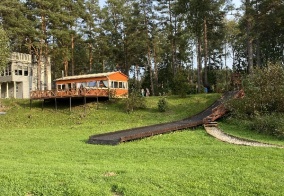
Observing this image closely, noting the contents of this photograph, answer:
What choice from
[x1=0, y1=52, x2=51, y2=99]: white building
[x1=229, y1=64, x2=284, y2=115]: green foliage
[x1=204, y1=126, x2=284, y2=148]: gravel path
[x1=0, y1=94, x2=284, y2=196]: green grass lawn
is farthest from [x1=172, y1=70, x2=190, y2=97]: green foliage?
[x1=0, y1=52, x2=51, y2=99]: white building

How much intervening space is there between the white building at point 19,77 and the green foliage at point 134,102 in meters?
15.9

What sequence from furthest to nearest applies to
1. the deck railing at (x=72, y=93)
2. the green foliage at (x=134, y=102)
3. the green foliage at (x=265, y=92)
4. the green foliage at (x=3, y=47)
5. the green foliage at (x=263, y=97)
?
the green foliage at (x=3, y=47)
the deck railing at (x=72, y=93)
the green foliage at (x=134, y=102)
the green foliage at (x=265, y=92)
the green foliage at (x=263, y=97)

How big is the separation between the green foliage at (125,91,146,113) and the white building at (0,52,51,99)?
15.9 m

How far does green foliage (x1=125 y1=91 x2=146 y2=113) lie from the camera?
929 inches

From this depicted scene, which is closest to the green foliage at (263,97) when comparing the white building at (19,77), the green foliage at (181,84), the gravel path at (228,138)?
the gravel path at (228,138)

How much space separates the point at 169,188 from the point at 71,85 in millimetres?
24205

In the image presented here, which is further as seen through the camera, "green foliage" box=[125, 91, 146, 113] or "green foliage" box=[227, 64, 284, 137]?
"green foliage" box=[125, 91, 146, 113]

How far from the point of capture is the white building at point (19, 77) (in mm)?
35594

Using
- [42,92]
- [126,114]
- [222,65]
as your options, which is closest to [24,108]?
[42,92]

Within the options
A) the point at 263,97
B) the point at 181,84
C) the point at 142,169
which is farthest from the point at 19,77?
the point at 142,169

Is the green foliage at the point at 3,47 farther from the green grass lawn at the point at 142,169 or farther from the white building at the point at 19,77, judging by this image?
the green grass lawn at the point at 142,169

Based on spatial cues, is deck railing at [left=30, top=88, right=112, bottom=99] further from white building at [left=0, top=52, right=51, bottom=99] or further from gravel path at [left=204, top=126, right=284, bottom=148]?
gravel path at [left=204, top=126, right=284, bottom=148]

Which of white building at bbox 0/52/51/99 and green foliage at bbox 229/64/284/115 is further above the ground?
white building at bbox 0/52/51/99

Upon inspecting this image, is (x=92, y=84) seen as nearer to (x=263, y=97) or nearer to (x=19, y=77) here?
(x=19, y=77)
